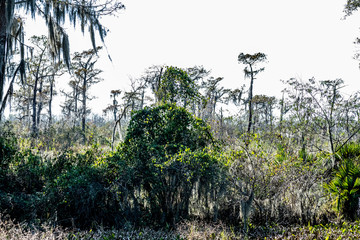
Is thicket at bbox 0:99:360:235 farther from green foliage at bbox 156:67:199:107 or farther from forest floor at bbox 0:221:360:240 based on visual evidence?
green foliage at bbox 156:67:199:107

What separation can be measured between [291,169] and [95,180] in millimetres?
5155

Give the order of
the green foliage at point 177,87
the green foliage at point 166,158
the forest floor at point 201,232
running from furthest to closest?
the green foliage at point 177,87
the green foliage at point 166,158
the forest floor at point 201,232

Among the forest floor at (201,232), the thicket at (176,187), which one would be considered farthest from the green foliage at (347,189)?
the forest floor at (201,232)

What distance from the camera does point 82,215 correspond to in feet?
20.4

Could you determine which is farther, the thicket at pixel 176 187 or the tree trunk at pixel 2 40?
the tree trunk at pixel 2 40

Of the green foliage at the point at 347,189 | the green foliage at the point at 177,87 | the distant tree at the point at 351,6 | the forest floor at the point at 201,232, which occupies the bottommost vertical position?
the forest floor at the point at 201,232

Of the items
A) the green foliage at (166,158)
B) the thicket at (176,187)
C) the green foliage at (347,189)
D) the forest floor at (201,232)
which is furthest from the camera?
the green foliage at (347,189)

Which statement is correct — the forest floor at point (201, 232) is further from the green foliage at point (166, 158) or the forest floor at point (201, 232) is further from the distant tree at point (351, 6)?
the distant tree at point (351, 6)

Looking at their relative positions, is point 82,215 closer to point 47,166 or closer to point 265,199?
point 47,166

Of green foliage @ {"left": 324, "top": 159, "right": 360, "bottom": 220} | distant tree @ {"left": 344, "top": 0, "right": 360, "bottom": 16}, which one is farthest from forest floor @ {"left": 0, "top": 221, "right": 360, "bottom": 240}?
distant tree @ {"left": 344, "top": 0, "right": 360, "bottom": 16}

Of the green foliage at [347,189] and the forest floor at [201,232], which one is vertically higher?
Answer: the green foliage at [347,189]

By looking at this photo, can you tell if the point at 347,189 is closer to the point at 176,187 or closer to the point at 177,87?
the point at 176,187

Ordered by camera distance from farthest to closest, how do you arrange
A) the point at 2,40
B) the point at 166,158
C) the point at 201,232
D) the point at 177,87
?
the point at 177,87, the point at 166,158, the point at 2,40, the point at 201,232

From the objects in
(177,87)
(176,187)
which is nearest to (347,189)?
(176,187)
